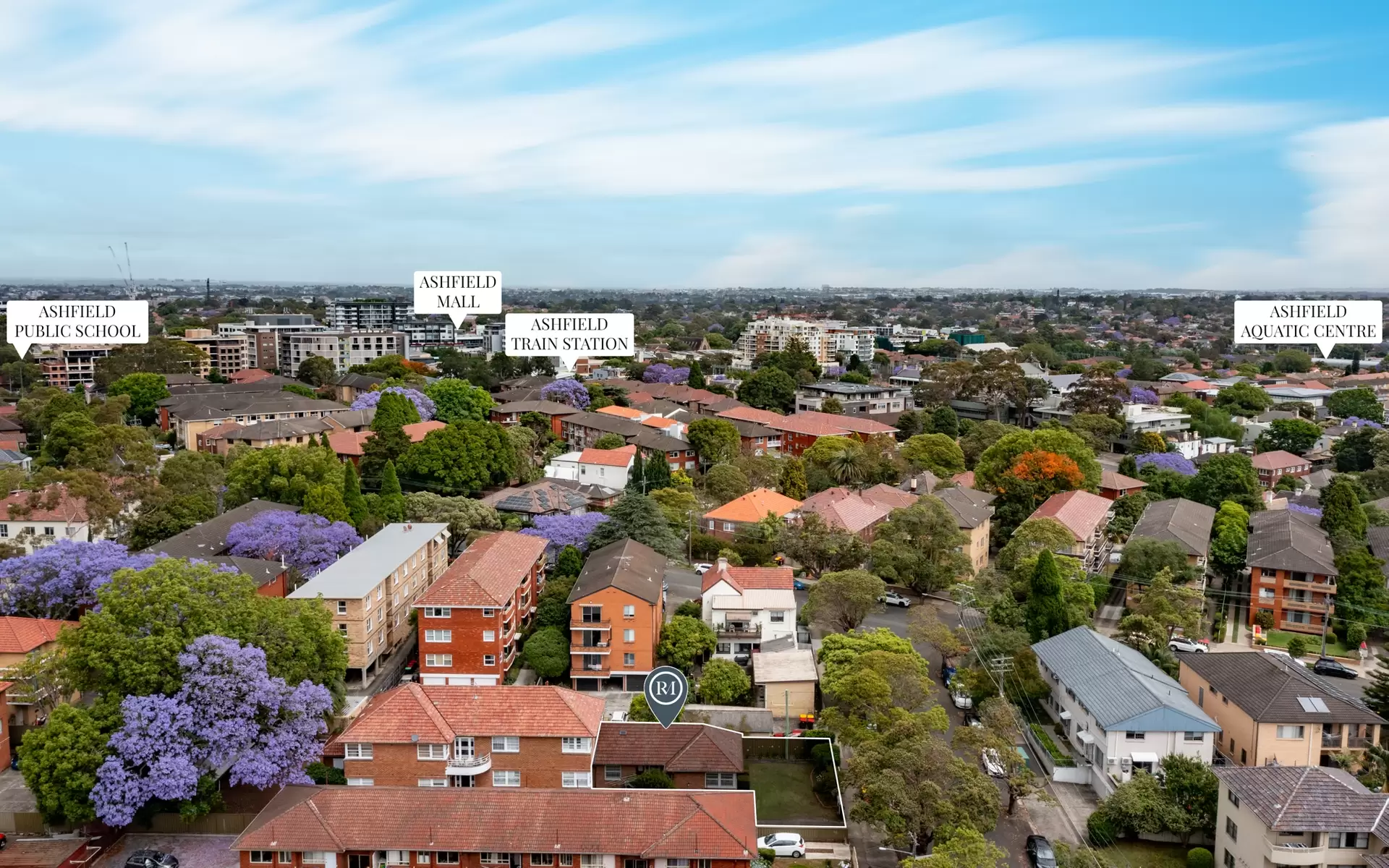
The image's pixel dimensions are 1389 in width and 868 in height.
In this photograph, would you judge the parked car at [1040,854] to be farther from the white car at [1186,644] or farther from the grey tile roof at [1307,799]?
the white car at [1186,644]

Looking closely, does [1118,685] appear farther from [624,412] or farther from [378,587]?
[624,412]

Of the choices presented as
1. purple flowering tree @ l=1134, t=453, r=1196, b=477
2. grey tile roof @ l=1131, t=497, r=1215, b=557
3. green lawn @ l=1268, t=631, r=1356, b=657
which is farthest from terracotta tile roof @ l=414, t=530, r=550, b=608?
purple flowering tree @ l=1134, t=453, r=1196, b=477

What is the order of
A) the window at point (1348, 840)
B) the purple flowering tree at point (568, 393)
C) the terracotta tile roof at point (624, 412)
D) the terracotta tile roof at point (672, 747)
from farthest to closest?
1. the purple flowering tree at point (568, 393)
2. the terracotta tile roof at point (624, 412)
3. the terracotta tile roof at point (672, 747)
4. the window at point (1348, 840)

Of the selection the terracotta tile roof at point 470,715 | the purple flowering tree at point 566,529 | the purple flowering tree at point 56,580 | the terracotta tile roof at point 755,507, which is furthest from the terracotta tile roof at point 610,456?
the terracotta tile roof at point 470,715

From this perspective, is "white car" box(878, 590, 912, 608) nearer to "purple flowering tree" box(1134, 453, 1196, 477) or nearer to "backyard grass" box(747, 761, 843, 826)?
"backyard grass" box(747, 761, 843, 826)

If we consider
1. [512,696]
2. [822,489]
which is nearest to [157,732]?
[512,696]

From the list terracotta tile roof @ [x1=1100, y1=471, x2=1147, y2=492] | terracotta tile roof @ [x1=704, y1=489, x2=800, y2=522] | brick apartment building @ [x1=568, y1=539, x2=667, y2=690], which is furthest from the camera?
terracotta tile roof @ [x1=1100, y1=471, x2=1147, y2=492]
